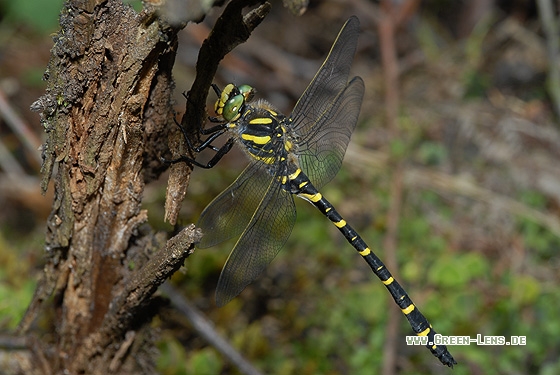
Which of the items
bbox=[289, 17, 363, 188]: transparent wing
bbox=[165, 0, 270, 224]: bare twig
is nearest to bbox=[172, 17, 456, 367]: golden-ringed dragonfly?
bbox=[289, 17, 363, 188]: transparent wing

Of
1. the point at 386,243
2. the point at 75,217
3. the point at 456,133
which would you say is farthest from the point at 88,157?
the point at 456,133

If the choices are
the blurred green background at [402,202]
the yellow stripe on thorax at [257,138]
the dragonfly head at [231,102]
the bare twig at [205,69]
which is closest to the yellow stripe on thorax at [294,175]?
the yellow stripe on thorax at [257,138]

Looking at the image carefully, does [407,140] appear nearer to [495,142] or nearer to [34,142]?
[495,142]

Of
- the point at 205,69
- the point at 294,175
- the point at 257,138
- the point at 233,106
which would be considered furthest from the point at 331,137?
the point at 205,69

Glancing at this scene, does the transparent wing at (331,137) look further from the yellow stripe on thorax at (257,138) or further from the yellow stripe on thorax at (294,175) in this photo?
the yellow stripe on thorax at (257,138)

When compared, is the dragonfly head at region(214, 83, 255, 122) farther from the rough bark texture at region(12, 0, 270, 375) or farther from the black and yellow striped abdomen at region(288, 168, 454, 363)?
the rough bark texture at region(12, 0, 270, 375)

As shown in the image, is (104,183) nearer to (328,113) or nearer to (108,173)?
(108,173)
